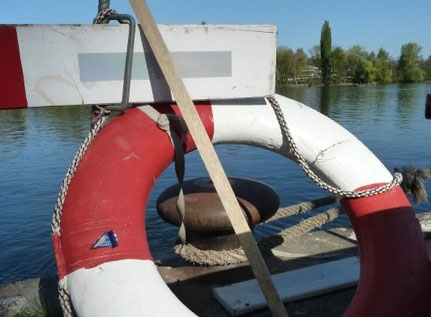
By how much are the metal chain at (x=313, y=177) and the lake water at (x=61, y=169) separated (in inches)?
136

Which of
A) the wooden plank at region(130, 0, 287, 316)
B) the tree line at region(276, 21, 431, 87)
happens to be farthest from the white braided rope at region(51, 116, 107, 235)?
the tree line at region(276, 21, 431, 87)

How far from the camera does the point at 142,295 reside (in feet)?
5.53

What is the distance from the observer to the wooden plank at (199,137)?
197 cm

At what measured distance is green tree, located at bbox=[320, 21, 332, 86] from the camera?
68.1 metres

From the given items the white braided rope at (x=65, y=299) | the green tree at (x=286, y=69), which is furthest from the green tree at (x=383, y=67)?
the white braided rope at (x=65, y=299)

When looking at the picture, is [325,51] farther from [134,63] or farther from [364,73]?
[134,63]

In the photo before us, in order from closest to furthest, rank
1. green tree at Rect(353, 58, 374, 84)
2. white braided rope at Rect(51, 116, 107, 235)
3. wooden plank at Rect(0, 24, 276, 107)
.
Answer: white braided rope at Rect(51, 116, 107, 235) < wooden plank at Rect(0, 24, 276, 107) < green tree at Rect(353, 58, 374, 84)

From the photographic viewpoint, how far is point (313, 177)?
2275mm

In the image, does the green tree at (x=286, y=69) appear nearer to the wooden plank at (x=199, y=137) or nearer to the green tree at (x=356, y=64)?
the green tree at (x=356, y=64)

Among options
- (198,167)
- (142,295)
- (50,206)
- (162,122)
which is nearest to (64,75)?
(162,122)

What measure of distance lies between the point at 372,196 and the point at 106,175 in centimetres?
126

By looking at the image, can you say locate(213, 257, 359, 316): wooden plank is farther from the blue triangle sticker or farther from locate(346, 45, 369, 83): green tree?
locate(346, 45, 369, 83): green tree

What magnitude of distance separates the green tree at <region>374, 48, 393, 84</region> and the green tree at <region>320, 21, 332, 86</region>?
7.11 meters

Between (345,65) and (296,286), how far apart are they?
7153cm
